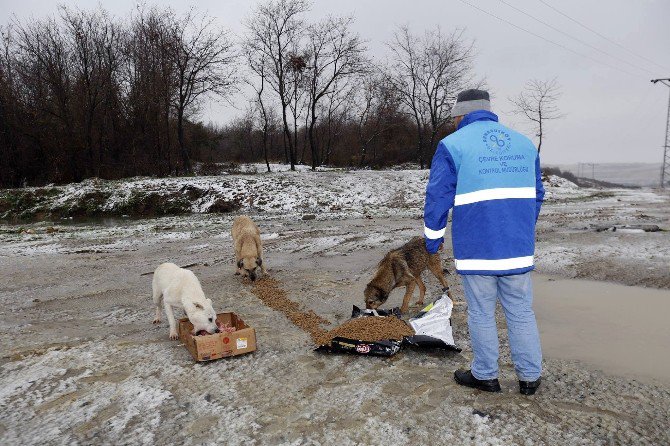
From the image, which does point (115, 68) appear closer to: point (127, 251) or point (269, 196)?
point (269, 196)

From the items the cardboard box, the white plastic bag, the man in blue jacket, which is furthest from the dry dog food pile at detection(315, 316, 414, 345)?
the man in blue jacket

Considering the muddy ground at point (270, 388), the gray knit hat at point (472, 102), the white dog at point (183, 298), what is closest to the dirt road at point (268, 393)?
the muddy ground at point (270, 388)

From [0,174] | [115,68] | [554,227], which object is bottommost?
[554,227]

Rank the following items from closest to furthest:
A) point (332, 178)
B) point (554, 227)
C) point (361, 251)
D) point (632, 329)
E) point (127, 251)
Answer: point (632, 329) → point (361, 251) → point (127, 251) → point (554, 227) → point (332, 178)

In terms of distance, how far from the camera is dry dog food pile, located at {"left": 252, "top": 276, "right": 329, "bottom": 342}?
19.4 feet

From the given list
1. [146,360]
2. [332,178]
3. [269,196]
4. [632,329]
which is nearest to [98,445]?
[146,360]

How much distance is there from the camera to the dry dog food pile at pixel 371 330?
200 inches

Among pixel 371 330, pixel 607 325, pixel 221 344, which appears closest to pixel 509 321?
pixel 371 330

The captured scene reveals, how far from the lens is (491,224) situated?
3.68m

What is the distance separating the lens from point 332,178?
94.7 feet

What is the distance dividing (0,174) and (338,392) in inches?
1380

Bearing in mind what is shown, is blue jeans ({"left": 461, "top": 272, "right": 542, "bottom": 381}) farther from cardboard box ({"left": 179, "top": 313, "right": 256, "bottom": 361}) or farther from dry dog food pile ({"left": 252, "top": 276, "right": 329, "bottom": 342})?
cardboard box ({"left": 179, "top": 313, "right": 256, "bottom": 361})

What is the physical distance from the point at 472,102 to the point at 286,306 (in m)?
Result: 4.15

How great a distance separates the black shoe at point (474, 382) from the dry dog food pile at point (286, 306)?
1.82 m
